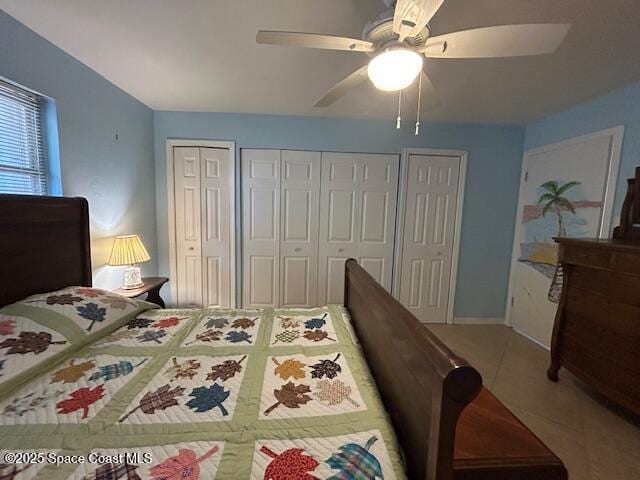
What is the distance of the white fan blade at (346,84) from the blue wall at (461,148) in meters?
1.34

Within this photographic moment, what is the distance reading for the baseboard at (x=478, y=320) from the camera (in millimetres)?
3244

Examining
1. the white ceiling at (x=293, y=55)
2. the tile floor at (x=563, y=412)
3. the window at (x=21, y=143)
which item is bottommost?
the tile floor at (x=563, y=412)

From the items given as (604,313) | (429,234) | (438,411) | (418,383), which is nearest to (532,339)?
(604,313)

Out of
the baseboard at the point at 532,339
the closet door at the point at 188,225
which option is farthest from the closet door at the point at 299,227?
the baseboard at the point at 532,339

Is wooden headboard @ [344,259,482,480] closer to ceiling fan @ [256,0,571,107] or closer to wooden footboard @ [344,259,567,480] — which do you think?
wooden footboard @ [344,259,567,480]

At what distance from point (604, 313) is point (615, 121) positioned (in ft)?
5.32

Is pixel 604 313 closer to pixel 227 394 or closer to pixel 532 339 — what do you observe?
pixel 532 339

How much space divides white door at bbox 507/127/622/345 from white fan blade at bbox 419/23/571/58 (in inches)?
75.0

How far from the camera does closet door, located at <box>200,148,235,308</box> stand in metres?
2.96

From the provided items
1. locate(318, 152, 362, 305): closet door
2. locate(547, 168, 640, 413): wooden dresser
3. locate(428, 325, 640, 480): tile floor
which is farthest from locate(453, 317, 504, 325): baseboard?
locate(318, 152, 362, 305): closet door

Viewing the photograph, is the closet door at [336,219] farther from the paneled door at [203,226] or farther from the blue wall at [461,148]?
the paneled door at [203,226]

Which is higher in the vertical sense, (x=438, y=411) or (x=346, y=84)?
(x=346, y=84)

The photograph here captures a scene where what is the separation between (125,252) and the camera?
2143mm

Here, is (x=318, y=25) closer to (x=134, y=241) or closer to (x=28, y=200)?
(x=28, y=200)
